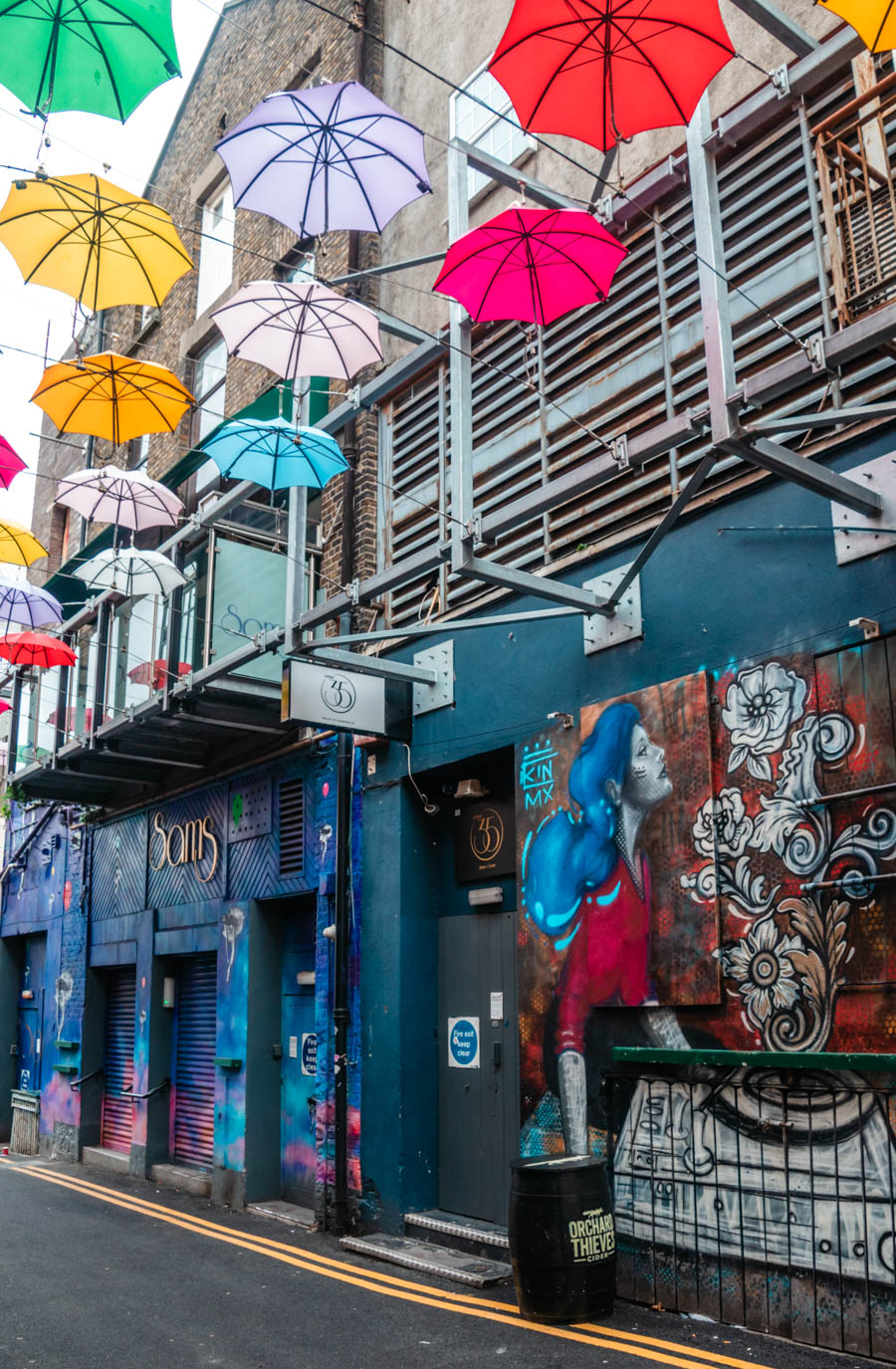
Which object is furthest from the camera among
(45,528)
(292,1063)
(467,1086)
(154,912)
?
(45,528)

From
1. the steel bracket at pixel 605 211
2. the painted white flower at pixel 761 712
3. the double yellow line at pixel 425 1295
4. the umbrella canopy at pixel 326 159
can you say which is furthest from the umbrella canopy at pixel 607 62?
the double yellow line at pixel 425 1295

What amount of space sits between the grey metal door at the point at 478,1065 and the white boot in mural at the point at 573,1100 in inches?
42.1

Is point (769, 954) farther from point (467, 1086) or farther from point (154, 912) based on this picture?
point (154, 912)

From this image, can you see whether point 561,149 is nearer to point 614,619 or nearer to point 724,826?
point 614,619

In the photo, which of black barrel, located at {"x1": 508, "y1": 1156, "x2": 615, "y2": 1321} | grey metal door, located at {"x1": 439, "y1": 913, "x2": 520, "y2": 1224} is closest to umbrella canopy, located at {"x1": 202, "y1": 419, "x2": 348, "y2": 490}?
grey metal door, located at {"x1": 439, "y1": 913, "x2": 520, "y2": 1224}

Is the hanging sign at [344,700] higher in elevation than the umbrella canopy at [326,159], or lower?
lower

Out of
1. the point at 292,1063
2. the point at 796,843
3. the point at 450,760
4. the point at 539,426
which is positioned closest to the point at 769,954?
the point at 796,843

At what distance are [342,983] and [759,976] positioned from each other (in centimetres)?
459

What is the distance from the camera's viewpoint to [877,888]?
6352 millimetres

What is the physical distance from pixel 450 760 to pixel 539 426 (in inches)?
118

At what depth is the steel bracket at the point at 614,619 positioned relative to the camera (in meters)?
8.31

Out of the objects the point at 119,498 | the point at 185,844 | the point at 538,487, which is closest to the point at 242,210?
the point at 119,498

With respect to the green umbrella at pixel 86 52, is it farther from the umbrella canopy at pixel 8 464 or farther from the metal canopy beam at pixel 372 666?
the metal canopy beam at pixel 372 666

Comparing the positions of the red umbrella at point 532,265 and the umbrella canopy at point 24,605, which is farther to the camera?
the umbrella canopy at point 24,605
